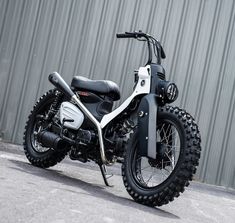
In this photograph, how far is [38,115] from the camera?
5.90 meters

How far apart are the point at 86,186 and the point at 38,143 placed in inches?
46.1

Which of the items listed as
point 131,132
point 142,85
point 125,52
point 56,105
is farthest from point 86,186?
point 125,52

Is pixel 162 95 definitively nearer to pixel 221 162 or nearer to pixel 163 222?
pixel 163 222

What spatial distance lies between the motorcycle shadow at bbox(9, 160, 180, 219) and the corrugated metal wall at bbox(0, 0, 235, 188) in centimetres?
278

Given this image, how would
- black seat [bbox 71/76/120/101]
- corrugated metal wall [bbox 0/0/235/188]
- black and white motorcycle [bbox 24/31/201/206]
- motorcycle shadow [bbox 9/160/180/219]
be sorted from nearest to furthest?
motorcycle shadow [bbox 9/160/180/219] → black and white motorcycle [bbox 24/31/201/206] → black seat [bbox 71/76/120/101] → corrugated metal wall [bbox 0/0/235/188]

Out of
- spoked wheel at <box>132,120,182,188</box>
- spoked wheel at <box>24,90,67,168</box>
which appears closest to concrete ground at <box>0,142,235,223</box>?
spoked wheel at <box>24,90,67,168</box>

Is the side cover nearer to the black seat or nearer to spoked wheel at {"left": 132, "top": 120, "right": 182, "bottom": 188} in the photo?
spoked wheel at {"left": 132, "top": 120, "right": 182, "bottom": 188}

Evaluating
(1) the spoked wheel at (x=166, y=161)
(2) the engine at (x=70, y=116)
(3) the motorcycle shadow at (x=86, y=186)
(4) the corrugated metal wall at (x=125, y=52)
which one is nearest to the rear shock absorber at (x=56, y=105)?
(2) the engine at (x=70, y=116)

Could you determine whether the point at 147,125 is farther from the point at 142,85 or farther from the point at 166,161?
the point at 142,85

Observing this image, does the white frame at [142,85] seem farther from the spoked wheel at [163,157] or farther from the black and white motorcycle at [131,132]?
the spoked wheel at [163,157]

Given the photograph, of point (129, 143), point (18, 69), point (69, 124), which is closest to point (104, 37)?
point (18, 69)

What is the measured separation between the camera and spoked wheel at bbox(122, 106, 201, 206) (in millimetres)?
4281

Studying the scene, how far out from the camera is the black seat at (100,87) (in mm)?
5289

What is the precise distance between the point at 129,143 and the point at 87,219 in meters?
1.66
